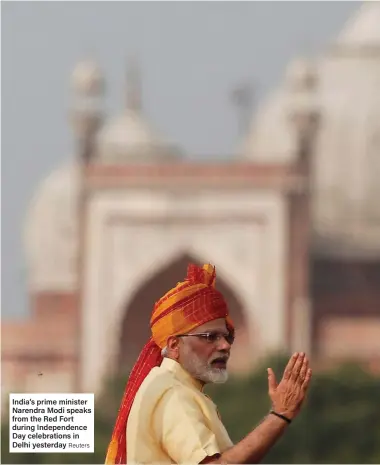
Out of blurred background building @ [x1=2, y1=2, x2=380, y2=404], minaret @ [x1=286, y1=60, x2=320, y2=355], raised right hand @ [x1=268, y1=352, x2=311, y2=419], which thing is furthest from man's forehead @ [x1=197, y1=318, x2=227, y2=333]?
minaret @ [x1=286, y1=60, x2=320, y2=355]

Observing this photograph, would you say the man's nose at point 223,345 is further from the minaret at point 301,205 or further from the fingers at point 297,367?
the minaret at point 301,205

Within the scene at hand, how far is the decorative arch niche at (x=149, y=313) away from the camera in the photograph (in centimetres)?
1941

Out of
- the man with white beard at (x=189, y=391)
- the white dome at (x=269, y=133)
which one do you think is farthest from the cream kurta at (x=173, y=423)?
the white dome at (x=269, y=133)

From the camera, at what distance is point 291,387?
2.63 m

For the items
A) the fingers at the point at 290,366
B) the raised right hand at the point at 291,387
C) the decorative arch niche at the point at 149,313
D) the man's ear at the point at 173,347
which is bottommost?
the raised right hand at the point at 291,387

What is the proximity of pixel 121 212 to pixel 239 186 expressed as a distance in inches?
42.4

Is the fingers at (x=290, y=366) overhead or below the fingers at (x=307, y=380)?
overhead

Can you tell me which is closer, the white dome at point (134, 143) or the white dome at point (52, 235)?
the white dome at point (134, 143)

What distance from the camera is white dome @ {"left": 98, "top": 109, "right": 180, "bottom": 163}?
70.3 feet
